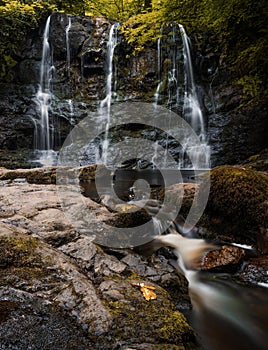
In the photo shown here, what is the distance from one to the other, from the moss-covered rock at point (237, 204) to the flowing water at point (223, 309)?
73cm

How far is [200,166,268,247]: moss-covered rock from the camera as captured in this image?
3.83 m

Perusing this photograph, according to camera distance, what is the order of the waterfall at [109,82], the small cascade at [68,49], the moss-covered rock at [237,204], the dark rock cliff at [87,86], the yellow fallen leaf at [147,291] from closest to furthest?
the yellow fallen leaf at [147,291]
the moss-covered rock at [237,204]
the dark rock cliff at [87,86]
the waterfall at [109,82]
the small cascade at [68,49]

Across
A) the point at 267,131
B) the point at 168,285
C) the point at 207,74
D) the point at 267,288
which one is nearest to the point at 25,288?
the point at 168,285

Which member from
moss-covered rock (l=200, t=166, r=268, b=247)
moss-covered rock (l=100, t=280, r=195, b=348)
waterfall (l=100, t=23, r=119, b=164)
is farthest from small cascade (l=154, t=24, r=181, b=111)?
moss-covered rock (l=100, t=280, r=195, b=348)

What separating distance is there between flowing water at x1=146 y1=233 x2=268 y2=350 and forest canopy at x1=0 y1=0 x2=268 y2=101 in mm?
6271

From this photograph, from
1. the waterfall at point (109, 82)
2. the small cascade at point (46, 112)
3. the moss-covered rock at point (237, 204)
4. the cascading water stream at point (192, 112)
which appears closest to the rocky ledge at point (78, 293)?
the moss-covered rock at point (237, 204)

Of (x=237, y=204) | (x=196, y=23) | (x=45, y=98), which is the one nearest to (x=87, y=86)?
(x=45, y=98)

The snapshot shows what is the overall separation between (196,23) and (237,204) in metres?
10.4

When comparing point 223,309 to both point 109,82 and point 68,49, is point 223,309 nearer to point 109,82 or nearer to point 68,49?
point 109,82

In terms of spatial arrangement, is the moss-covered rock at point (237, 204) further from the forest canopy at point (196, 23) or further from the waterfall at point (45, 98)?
the waterfall at point (45, 98)

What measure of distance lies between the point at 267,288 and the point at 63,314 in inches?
92.6

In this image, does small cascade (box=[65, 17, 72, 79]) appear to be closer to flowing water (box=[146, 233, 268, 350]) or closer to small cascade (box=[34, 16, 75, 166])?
small cascade (box=[34, 16, 75, 166])

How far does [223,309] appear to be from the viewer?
267 cm

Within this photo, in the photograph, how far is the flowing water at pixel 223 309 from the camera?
6.97 feet
